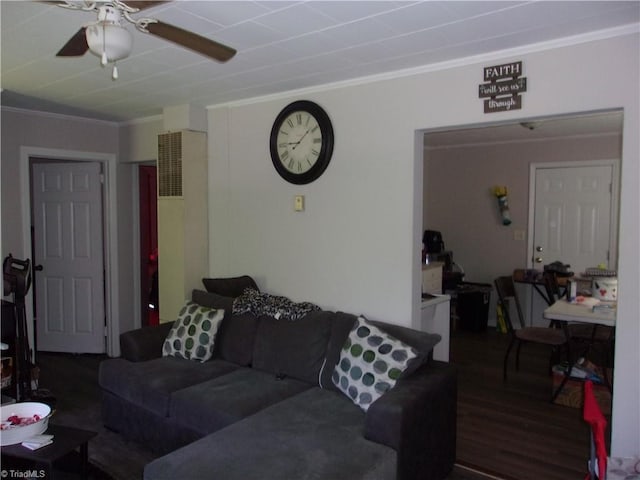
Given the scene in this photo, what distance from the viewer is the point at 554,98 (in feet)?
8.77

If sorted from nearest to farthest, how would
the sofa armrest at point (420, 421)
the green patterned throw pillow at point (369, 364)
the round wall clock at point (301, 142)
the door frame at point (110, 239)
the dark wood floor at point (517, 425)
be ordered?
the sofa armrest at point (420, 421), the green patterned throw pillow at point (369, 364), the dark wood floor at point (517, 425), the round wall clock at point (301, 142), the door frame at point (110, 239)

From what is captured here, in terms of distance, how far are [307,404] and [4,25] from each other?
244 cm

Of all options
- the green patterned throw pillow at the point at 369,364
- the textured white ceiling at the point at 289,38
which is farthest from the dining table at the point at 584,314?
the textured white ceiling at the point at 289,38

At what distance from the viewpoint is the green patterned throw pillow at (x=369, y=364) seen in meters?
2.70

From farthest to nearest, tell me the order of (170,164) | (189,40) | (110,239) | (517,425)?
(110,239)
(170,164)
(517,425)
(189,40)

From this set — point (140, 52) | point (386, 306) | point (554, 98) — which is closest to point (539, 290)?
point (386, 306)

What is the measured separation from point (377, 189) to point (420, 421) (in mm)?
1499

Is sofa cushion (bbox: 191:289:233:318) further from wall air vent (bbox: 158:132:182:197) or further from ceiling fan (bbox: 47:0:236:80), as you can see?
ceiling fan (bbox: 47:0:236:80)

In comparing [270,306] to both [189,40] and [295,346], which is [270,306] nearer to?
[295,346]

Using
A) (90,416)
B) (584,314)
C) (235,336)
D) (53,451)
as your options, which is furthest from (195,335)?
(584,314)

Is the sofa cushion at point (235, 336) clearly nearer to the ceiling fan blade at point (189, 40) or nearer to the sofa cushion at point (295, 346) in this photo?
the sofa cushion at point (295, 346)

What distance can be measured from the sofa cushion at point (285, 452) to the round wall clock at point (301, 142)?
5.71 ft

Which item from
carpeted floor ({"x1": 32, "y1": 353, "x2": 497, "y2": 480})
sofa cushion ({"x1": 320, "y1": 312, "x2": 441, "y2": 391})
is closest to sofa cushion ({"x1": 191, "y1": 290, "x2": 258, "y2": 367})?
sofa cushion ({"x1": 320, "y1": 312, "x2": 441, "y2": 391})

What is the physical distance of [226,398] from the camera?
287cm
